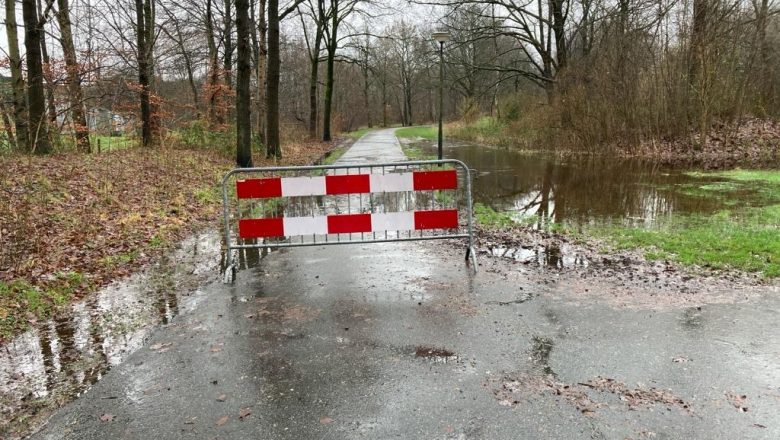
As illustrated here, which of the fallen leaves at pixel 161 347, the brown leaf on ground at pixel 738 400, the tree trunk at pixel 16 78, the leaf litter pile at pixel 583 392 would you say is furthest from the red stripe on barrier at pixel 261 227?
the tree trunk at pixel 16 78

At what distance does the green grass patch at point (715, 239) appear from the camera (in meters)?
6.70

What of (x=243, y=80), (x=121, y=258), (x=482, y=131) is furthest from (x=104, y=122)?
(x=482, y=131)

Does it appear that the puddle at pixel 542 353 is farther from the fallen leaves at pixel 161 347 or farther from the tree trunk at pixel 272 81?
the tree trunk at pixel 272 81

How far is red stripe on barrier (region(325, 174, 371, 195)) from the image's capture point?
651cm

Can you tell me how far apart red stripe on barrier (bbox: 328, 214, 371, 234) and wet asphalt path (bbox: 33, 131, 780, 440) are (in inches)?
33.9

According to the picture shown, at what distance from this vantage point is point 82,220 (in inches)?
340

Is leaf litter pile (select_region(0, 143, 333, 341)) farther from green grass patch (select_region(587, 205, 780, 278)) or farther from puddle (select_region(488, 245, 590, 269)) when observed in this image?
green grass patch (select_region(587, 205, 780, 278))

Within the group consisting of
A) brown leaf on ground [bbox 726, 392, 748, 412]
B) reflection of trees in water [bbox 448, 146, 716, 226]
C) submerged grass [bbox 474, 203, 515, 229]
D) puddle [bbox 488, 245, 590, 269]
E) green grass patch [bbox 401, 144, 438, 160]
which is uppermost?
green grass patch [bbox 401, 144, 438, 160]

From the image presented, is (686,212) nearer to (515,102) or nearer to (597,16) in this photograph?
(597,16)

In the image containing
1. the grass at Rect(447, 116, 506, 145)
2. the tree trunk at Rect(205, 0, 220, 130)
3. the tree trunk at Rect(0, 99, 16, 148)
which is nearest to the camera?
the tree trunk at Rect(0, 99, 16, 148)

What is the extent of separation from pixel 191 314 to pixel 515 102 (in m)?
33.0

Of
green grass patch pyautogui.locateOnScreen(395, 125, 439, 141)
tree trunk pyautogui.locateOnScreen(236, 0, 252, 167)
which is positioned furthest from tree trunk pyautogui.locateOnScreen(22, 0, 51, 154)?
green grass patch pyautogui.locateOnScreen(395, 125, 439, 141)

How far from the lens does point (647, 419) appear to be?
332 centimetres

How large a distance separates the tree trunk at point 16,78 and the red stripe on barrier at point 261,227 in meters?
10.5
